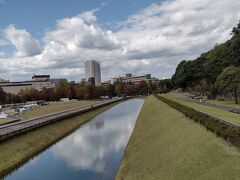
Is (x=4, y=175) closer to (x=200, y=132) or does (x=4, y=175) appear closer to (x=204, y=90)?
(x=200, y=132)

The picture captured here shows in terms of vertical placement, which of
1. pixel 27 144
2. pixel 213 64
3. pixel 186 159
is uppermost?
pixel 213 64

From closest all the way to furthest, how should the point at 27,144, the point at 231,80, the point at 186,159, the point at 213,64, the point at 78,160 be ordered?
the point at 186,159, the point at 78,160, the point at 27,144, the point at 231,80, the point at 213,64

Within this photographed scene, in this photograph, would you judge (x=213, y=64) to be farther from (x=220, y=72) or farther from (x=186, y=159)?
(x=186, y=159)

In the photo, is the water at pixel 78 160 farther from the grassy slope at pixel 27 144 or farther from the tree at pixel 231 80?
the tree at pixel 231 80

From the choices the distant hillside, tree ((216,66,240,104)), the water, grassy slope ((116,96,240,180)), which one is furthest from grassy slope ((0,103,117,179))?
the distant hillside

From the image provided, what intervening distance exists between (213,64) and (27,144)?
77687mm

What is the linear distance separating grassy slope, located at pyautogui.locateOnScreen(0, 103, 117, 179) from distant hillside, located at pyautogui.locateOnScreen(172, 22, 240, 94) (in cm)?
4553

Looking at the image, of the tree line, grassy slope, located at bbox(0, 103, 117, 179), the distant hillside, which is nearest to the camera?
grassy slope, located at bbox(0, 103, 117, 179)

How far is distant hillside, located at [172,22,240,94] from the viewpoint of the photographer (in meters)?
84.7

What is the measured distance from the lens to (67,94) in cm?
19700

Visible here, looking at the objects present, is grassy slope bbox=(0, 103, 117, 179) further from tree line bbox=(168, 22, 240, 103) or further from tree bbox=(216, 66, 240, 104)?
tree line bbox=(168, 22, 240, 103)

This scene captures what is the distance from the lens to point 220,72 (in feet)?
335

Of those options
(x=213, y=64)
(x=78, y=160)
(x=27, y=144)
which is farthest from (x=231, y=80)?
(x=78, y=160)

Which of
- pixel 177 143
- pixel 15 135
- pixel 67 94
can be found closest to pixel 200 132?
pixel 177 143
